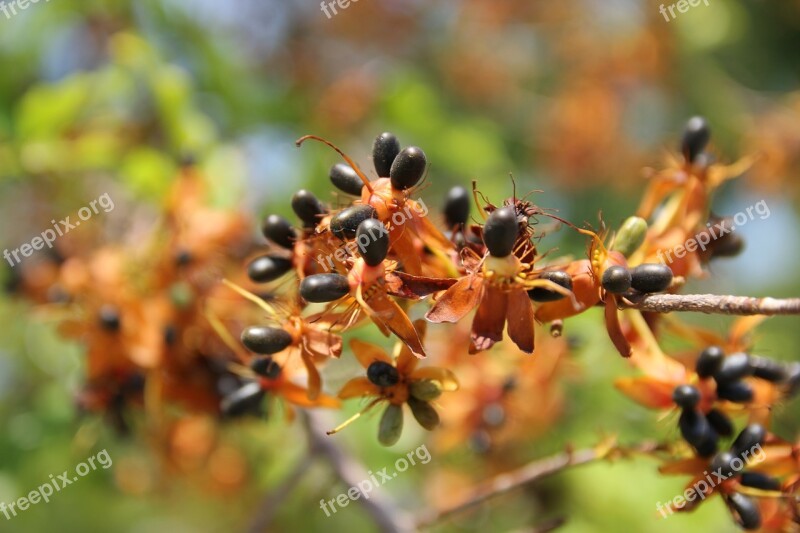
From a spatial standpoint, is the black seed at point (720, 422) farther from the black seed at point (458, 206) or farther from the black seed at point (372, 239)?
the black seed at point (372, 239)

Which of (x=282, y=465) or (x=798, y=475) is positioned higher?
(x=798, y=475)

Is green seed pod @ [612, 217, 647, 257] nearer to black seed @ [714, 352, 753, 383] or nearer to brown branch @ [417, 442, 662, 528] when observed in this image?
black seed @ [714, 352, 753, 383]

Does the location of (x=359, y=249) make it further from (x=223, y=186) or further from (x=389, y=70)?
(x=389, y=70)

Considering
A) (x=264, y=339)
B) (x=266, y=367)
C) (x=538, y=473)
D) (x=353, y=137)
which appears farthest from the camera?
(x=353, y=137)

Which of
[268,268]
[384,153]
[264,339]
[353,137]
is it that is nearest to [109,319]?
[268,268]

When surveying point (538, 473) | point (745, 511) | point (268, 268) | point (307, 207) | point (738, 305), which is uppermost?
point (307, 207)

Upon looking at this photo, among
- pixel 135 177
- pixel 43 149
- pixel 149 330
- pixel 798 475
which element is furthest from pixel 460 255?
pixel 43 149

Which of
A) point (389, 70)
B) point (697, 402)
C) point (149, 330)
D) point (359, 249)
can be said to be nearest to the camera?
point (359, 249)

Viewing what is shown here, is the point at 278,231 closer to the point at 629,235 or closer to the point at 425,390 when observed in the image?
the point at 425,390
